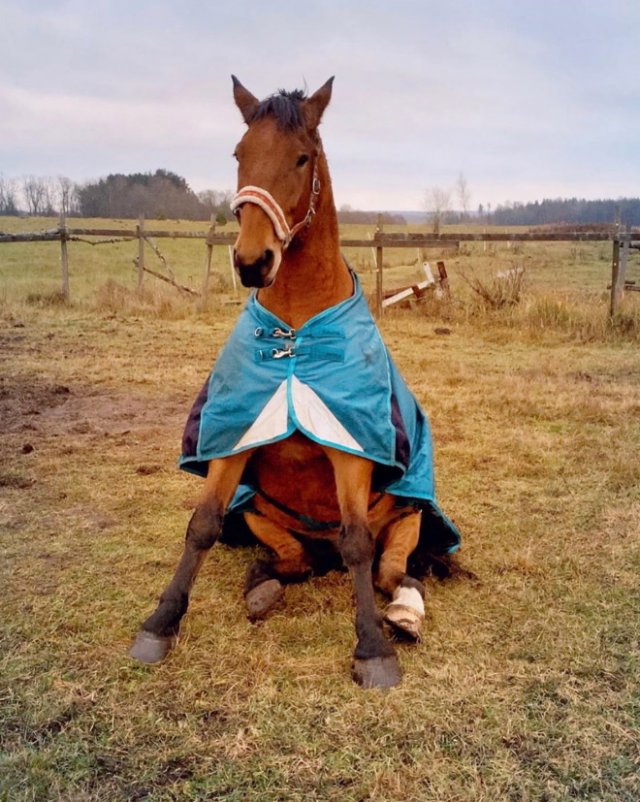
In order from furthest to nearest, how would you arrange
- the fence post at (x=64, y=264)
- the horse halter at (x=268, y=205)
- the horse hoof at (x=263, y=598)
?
the fence post at (x=64, y=264), the horse hoof at (x=263, y=598), the horse halter at (x=268, y=205)

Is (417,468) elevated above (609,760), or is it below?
above

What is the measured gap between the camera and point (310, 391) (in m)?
2.91

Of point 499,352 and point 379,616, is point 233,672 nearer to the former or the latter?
point 379,616

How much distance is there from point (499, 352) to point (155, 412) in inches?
217

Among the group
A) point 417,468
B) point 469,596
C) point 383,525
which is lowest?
point 469,596

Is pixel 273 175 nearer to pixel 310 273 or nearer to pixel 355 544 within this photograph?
pixel 310 273

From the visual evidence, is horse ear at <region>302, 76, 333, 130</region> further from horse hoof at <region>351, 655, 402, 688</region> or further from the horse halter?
horse hoof at <region>351, 655, 402, 688</region>

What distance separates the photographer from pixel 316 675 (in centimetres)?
271

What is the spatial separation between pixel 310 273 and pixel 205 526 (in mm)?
1172

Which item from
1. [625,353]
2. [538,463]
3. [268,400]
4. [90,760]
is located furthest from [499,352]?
[90,760]

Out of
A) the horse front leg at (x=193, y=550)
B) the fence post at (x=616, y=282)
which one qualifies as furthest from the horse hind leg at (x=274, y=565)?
the fence post at (x=616, y=282)

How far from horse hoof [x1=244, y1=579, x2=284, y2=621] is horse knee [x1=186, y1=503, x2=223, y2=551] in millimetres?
354

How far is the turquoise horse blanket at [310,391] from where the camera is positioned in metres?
2.89

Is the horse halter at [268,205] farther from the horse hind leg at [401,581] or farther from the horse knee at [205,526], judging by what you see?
the horse hind leg at [401,581]
